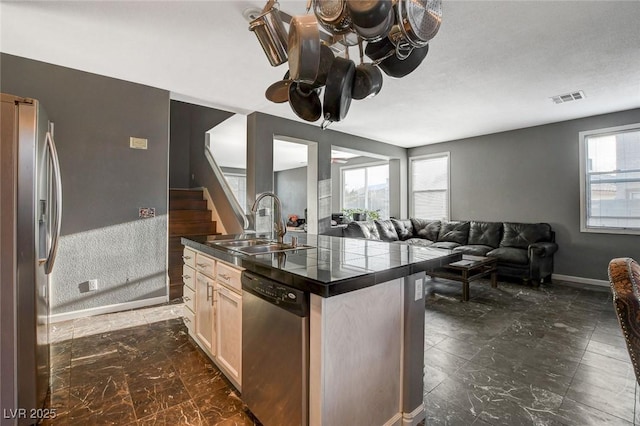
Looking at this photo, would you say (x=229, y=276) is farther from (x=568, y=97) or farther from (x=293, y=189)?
(x=293, y=189)

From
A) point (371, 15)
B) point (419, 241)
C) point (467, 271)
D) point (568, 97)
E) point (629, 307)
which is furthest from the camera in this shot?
point (419, 241)

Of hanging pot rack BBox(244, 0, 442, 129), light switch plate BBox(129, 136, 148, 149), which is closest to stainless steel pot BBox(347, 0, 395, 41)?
hanging pot rack BBox(244, 0, 442, 129)

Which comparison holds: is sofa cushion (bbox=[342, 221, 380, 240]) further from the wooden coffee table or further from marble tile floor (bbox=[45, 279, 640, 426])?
marble tile floor (bbox=[45, 279, 640, 426])

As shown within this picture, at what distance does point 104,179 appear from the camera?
3.34m

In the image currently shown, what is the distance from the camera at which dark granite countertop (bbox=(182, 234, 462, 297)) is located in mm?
1240

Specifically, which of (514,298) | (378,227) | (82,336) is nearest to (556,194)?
(514,298)

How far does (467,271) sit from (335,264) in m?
2.89

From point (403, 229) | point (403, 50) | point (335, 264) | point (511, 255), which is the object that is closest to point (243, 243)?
point (335, 264)

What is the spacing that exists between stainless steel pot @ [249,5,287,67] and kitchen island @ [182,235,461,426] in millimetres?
1209

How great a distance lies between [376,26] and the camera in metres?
1.26

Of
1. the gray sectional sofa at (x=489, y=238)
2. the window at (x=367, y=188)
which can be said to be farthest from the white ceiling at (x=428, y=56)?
the window at (x=367, y=188)

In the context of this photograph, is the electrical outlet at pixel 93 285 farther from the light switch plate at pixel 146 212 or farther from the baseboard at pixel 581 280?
Result: the baseboard at pixel 581 280

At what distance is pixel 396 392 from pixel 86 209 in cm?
356

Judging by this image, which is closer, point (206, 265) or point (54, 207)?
point (54, 207)
